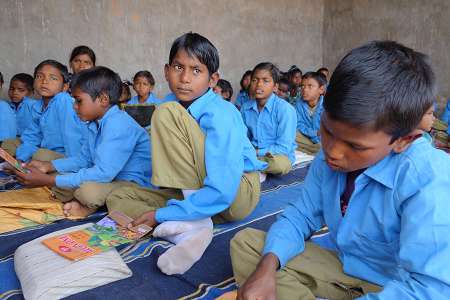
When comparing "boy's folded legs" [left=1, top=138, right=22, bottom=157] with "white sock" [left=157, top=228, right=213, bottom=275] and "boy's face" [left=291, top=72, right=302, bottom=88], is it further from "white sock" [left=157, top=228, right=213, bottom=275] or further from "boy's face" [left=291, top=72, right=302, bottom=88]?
"boy's face" [left=291, top=72, right=302, bottom=88]

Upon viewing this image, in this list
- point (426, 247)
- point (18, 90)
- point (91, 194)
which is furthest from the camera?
point (18, 90)

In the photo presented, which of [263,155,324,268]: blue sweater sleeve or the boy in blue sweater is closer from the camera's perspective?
[263,155,324,268]: blue sweater sleeve

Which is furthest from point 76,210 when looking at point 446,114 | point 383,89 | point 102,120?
point 446,114

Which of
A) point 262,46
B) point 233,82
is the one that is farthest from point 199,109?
point 262,46

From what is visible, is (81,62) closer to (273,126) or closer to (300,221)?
(273,126)

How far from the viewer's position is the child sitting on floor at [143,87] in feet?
14.6

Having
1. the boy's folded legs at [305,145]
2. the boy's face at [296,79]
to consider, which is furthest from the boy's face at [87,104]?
the boy's face at [296,79]

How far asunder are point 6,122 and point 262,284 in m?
3.25

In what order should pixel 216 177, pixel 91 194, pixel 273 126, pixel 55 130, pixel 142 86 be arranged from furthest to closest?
pixel 142 86
pixel 273 126
pixel 55 130
pixel 91 194
pixel 216 177

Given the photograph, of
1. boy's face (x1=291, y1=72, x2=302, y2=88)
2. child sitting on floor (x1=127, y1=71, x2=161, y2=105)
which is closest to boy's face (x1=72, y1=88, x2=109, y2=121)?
child sitting on floor (x1=127, y1=71, x2=161, y2=105)

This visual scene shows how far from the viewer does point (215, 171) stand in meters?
1.60

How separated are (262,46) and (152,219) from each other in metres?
4.88

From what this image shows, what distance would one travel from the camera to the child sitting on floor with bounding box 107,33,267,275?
160 centimetres

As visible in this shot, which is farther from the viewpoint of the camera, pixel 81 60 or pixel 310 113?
pixel 310 113
